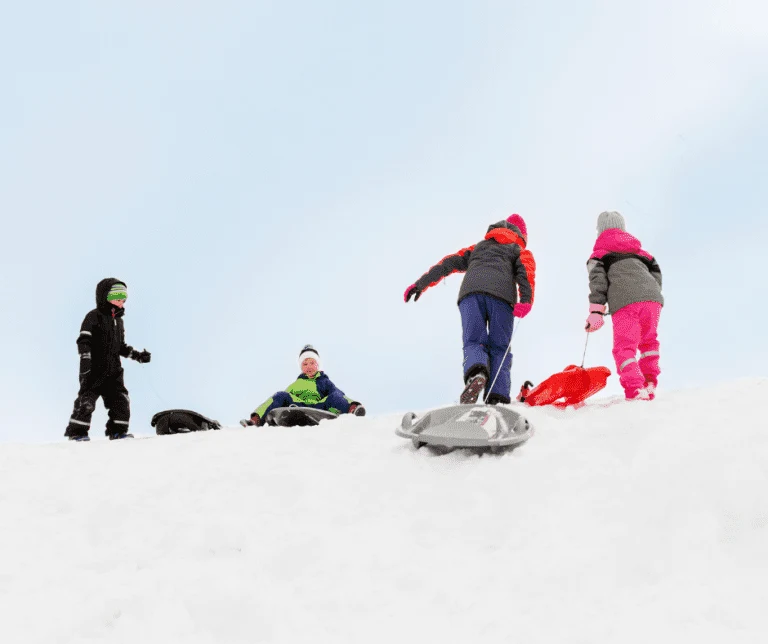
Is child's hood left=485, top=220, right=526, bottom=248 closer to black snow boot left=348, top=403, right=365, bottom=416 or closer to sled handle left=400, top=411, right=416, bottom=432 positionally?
black snow boot left=348, top=403, right=365, bottom=416

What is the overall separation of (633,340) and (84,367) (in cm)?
572

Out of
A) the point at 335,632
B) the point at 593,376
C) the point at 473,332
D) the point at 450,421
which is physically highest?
the point at 473,332

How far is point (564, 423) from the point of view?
4.68m

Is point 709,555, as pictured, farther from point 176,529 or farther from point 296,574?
point 176,529

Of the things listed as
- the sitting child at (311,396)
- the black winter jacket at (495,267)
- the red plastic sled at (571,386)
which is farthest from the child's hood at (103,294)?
the red plastic sled at (571,386)

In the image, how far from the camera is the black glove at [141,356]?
7.84m

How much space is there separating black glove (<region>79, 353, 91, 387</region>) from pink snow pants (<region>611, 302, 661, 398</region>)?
5.52 metres

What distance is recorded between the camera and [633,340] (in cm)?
609

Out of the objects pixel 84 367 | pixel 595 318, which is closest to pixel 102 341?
pixel 84 367

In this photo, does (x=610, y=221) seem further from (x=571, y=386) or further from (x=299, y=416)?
(x=299, y=416)

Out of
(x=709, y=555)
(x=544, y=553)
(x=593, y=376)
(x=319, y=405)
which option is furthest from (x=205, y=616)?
(x=319, y=405)

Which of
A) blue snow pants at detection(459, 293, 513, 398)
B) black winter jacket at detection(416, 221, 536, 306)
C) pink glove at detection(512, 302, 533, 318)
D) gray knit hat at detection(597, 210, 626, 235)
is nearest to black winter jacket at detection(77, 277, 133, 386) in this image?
black winter jacket at detection(416, 221, 536, 306)

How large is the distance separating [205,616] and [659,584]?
5.83 feet

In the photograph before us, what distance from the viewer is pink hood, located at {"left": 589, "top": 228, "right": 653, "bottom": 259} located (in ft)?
21.5
